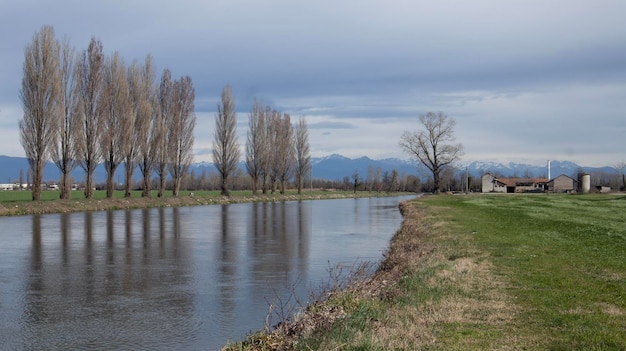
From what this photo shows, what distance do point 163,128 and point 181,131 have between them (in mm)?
2584

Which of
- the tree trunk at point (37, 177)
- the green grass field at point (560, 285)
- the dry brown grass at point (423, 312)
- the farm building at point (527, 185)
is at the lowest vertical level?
the dry brown grass at point (423, 312)

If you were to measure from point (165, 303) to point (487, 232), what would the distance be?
1142 cm

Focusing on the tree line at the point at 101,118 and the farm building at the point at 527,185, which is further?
the farm building at the point at 527,185

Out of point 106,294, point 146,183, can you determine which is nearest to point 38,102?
point 146,183

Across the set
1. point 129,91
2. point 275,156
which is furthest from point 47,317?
point 275,156

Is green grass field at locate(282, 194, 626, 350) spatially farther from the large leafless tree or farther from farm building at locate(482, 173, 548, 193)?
farm building at locate(482, 173, 548, 193)

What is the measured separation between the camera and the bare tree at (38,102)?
34.2m

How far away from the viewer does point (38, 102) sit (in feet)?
112

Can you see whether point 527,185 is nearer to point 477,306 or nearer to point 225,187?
point 225,187

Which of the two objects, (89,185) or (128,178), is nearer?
(89,185)

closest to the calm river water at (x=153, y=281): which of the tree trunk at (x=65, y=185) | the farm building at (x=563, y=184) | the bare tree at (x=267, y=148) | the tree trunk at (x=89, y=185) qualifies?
the tree trunk at (x=65, y=185)

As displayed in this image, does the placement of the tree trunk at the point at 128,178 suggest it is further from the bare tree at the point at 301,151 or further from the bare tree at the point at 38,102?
the bare tree at the point at 301,151

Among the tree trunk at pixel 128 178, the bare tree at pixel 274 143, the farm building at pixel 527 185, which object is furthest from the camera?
the farm building at pixel 527 185

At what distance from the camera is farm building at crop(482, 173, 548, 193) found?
289 ft
